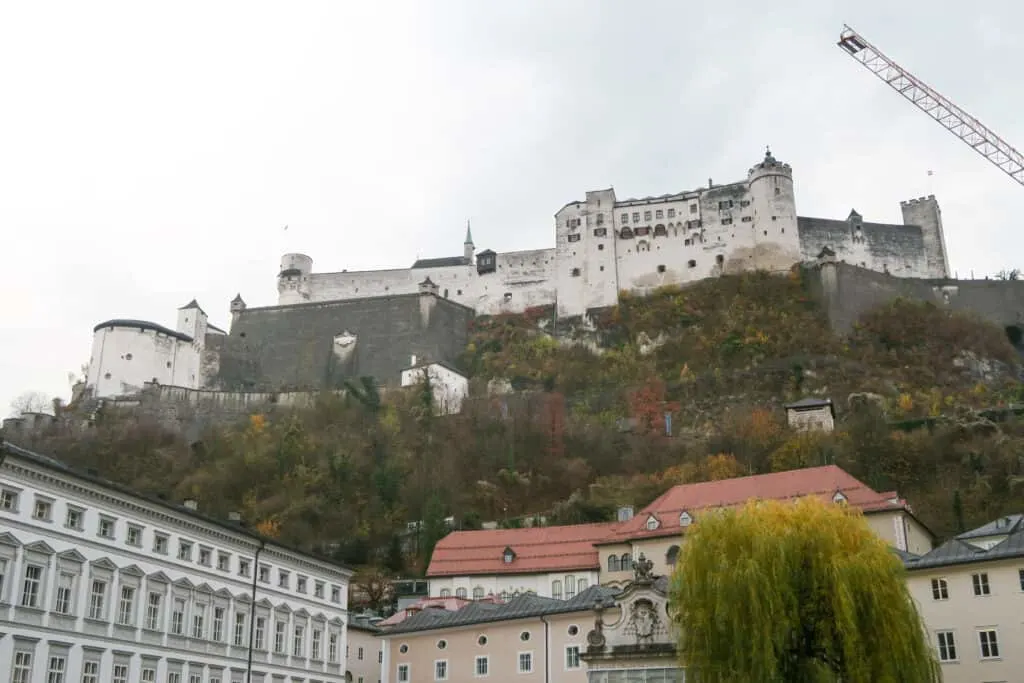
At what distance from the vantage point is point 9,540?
92.6ft

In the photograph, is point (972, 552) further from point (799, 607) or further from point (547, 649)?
point (547, 649)

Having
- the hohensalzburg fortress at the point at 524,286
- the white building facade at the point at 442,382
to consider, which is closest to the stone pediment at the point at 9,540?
the white building facade at the point at 442,382

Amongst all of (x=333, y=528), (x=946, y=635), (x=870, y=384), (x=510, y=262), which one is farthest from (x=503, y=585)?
(x=510, y=262)

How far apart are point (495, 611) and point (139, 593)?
14661 millimetres

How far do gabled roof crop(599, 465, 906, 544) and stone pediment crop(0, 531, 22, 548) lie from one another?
96.8 feet

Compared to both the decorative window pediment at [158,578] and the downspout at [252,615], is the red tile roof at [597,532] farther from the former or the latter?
the decorative window pediment at [158,578]

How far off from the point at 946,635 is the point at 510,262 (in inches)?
2603

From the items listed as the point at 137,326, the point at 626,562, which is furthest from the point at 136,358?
the point at 626,562

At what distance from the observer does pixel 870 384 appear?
73250 millimetres

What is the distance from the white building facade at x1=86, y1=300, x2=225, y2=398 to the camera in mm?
82562

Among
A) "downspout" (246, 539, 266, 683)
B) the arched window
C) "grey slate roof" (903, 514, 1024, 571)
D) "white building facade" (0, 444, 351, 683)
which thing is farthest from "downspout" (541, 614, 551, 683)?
"grey slate roof" (903, 514, 1024, 571)

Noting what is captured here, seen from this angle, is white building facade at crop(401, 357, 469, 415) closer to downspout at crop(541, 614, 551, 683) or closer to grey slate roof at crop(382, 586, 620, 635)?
grey slate roof at crop(382, 586, 620, 635)

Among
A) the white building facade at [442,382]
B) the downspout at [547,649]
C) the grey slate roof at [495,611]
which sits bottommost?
the downspout at [547,649]

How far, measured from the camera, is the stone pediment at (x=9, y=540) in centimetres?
2800
